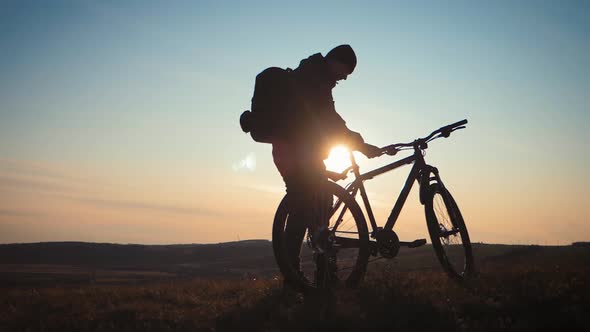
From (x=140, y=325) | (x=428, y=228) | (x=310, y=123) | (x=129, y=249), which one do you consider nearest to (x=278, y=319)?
(x=140, y=325)

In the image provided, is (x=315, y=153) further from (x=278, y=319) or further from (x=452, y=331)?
(x=452, y=331)

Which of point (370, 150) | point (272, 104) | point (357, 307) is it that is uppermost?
point (272, 104)

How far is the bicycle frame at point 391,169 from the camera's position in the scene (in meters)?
6.14

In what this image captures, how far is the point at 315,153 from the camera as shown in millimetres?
5496

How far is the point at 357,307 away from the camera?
4680mm

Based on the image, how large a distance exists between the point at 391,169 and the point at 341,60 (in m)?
1.75

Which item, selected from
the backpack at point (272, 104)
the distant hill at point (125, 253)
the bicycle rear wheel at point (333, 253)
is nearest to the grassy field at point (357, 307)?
the bicycle rear wheel at point (333, 253)

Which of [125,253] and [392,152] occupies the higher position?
[392,152]

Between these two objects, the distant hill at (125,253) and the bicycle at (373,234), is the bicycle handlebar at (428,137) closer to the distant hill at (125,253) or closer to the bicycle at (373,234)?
the bicycle at (373,234)

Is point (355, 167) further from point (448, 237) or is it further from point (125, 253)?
point (125, 253)

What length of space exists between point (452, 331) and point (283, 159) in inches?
105

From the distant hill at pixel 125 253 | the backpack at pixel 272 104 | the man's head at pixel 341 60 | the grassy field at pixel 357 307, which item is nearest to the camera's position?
the grassy field at pixel 357 307

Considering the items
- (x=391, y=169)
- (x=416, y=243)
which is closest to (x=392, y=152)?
(x=391, y=169)

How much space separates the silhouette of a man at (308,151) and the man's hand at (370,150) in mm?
572
